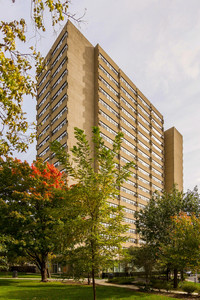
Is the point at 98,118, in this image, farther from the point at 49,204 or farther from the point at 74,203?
the point at 74,203

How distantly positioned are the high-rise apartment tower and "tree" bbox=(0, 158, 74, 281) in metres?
22.6

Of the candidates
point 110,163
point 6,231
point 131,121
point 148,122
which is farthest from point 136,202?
point 110,163

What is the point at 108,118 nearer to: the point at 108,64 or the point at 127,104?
the point at 127,104

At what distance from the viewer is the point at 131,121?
8806cm

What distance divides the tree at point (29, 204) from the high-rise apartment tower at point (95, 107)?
74.1ft

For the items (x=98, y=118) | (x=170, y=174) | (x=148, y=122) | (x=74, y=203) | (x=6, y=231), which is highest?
(x=148, y=122)

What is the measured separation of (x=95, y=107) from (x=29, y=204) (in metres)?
42.5

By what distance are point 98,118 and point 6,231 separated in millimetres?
43556

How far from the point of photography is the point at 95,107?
71062 mm

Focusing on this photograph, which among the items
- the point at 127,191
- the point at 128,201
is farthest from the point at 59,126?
the point at 128,201

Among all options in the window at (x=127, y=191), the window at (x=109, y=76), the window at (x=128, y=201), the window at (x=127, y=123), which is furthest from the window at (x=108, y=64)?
the window at (x=128, y=201)

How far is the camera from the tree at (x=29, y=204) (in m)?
29.5

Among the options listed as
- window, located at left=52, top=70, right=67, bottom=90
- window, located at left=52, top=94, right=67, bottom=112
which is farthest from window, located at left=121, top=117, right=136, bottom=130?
window, located at left=52, top=70, right=67, bottom=90

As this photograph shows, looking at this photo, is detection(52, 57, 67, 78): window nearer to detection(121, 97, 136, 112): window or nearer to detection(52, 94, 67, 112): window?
detection(52, 94, 67, 112): window
